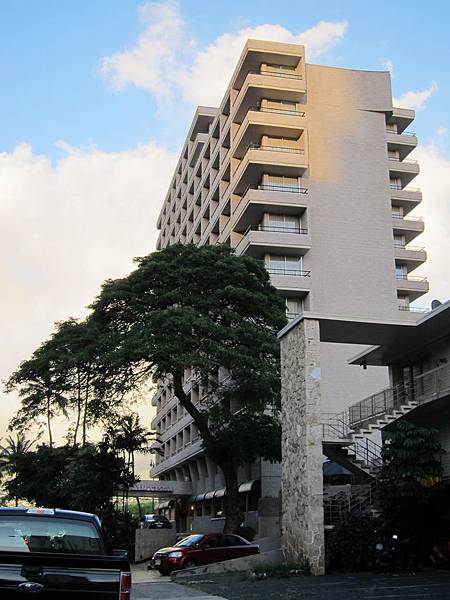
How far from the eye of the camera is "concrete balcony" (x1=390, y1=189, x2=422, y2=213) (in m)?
58.4

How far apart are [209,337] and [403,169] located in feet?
98.9

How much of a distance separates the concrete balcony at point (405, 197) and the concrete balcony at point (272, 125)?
392 inches

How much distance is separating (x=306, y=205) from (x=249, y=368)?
64.9ft

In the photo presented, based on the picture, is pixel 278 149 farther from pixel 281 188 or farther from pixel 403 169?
pixel 403 169

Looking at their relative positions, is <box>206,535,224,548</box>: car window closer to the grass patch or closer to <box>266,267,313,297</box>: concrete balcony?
the grass patch

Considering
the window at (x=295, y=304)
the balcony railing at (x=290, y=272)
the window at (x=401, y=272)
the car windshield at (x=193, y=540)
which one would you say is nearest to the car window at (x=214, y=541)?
the car windshield at (x=193, y=540)

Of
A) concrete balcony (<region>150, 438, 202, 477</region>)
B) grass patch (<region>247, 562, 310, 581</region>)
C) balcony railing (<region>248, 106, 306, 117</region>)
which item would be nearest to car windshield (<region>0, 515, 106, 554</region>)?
grass patch (<region>247, 562, 310, 581</region>)

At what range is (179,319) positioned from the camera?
111ft

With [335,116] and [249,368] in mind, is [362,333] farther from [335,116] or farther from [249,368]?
[335,116]

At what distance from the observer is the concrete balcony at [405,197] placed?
58.4 meters

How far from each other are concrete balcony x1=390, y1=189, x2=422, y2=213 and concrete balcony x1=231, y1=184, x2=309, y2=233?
10.5 m

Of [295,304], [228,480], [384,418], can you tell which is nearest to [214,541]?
[384,418]

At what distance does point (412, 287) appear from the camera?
55.3 meters

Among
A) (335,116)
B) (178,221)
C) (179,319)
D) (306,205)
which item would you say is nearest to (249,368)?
(179,319)
